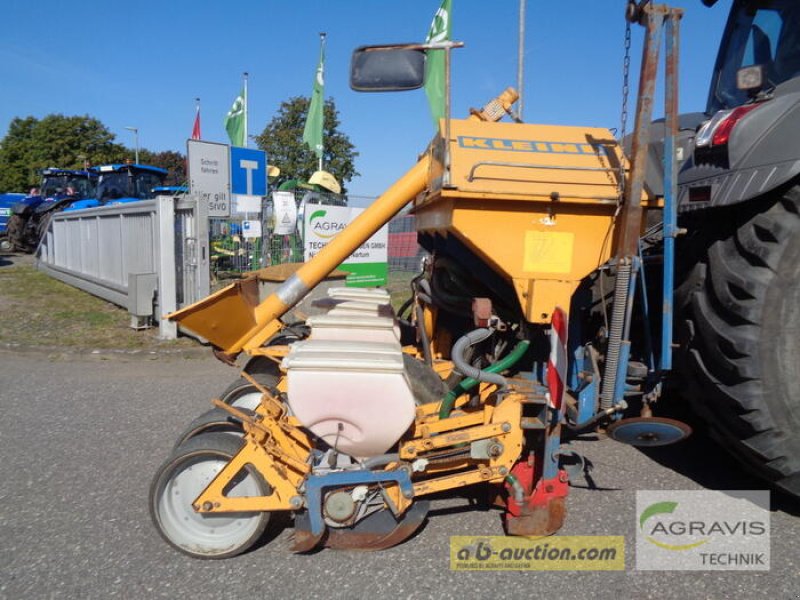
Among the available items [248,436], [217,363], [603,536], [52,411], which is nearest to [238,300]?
[248,436]

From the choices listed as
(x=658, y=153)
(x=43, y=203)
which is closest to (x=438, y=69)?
(x=658, y=153)

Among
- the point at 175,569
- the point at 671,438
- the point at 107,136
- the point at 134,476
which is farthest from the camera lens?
the point at 107,136

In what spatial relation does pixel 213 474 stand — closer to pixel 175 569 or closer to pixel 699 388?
pixel 175 569

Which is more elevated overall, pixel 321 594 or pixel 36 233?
pixel 36 233

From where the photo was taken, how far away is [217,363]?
6.41m

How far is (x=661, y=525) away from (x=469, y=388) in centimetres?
125

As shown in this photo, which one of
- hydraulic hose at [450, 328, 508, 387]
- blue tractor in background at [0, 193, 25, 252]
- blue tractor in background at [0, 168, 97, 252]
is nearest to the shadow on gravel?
hydraulic hose at [450, 328, 508, 387]

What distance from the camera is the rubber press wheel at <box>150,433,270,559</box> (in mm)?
Result: 2701

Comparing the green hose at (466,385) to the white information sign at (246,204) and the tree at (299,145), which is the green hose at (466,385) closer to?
the white information sign at (246,204)

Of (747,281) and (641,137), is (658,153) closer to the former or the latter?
(641,137)

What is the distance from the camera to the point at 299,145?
2253 cm

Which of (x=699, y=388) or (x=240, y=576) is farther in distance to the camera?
(x=699, y=388)

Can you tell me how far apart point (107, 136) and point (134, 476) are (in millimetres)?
44194

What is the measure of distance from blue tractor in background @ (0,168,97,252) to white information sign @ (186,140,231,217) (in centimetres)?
1139
